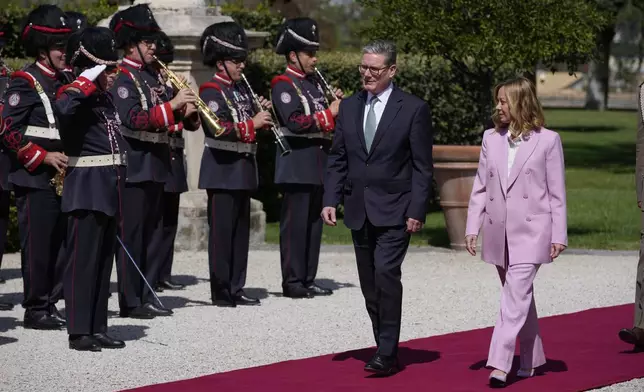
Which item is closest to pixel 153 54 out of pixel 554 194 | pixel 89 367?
pixel 89 367

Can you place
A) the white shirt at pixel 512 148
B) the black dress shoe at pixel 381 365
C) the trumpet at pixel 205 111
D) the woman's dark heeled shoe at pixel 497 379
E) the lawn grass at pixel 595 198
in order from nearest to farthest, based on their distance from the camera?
the woman's dark heeled shoe at pixel 497 379, the white shirt at pixel 512 148, the black dress shoe at pixel 381 365, the trumpet at pixel 205 111, the lawn grass at pixel 595 198

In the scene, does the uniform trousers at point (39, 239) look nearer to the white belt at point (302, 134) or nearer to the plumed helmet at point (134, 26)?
the plumed helmet at point (134, 26)

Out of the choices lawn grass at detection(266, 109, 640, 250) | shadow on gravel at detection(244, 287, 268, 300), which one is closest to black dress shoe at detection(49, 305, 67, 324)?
shadow on gravel at detection(244, 287, 268, 300)

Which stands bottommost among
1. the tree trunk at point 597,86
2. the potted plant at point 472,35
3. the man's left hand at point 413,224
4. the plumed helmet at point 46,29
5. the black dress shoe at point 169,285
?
the black dress shoe at point 169,285

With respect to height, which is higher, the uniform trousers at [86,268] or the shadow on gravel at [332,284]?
the uniform trousers at [86,268]

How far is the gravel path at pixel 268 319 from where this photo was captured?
858 centimetres

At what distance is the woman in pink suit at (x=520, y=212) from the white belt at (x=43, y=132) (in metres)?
3.06

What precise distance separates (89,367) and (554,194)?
2762 mm

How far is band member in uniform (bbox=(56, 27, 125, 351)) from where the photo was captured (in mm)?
9000

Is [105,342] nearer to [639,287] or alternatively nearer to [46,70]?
[46,70]

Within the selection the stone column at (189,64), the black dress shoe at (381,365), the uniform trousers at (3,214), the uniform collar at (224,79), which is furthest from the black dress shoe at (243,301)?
the stone column at (189,64)

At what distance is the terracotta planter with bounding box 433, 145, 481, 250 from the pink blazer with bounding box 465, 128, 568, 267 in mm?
6032

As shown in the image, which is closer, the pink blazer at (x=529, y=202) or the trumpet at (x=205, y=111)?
the pink blazer at (x=529, y=202)

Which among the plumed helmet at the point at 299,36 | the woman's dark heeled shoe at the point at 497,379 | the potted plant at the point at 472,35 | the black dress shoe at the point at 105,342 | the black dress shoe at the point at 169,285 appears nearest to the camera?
the woman's dark heeled shoe at the point at 497,379
